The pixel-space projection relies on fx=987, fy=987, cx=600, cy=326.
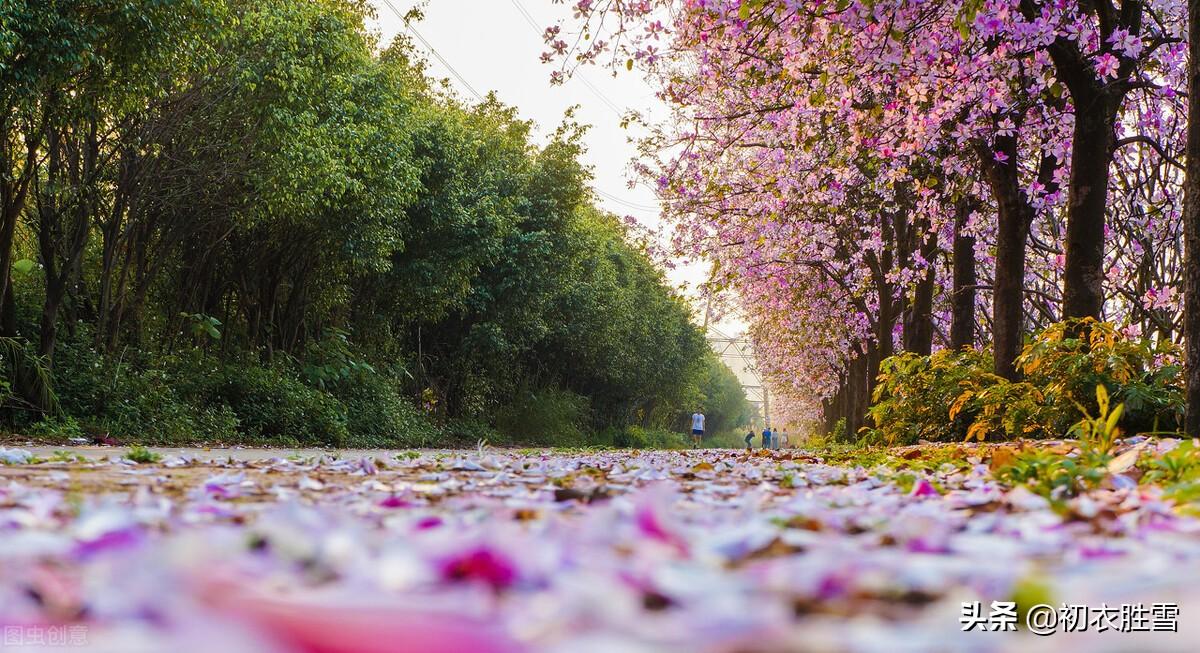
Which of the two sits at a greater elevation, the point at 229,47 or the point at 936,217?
the point at 229,47

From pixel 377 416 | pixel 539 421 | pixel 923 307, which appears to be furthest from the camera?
pixel 539 421

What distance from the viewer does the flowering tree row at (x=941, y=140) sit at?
32.9ft

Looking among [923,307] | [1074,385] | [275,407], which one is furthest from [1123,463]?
[275,407]

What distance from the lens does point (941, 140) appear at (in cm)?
1362

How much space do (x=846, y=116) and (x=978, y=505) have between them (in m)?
9.71

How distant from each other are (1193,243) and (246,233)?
1769 cm

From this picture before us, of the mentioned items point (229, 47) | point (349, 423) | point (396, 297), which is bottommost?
point (349, 423)

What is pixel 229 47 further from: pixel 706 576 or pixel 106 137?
pixel 706 576

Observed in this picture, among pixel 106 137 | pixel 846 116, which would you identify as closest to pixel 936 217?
pixel 846 116

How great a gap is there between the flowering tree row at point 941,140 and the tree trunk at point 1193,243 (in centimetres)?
154

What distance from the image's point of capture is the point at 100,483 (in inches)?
157

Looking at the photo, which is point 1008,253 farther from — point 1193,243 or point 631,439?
point 631,439

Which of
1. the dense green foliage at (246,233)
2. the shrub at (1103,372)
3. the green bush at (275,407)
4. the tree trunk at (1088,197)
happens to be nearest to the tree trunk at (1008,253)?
the tree trunk at (1088,197)

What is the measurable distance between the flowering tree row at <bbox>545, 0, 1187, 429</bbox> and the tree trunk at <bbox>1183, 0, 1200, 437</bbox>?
154 centimetres
